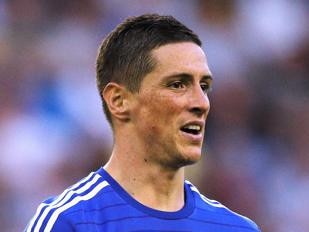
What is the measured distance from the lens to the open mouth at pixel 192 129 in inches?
127

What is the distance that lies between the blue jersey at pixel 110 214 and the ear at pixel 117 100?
0.22 m

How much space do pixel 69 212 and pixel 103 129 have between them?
3.68 m

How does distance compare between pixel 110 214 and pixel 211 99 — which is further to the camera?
pixel 211 99

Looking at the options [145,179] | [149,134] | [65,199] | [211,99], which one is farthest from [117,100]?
[211,99]

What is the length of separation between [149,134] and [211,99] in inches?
156

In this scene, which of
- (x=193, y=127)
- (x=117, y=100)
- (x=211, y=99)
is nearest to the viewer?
(x=193, y=127)

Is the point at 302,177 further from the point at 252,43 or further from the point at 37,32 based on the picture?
the point at 37,32

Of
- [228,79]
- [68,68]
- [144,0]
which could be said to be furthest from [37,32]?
[228,79]

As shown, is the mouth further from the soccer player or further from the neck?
the neck

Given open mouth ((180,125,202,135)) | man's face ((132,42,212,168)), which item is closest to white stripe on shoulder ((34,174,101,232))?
man's face ((132,42,212,168))

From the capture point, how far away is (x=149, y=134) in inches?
129

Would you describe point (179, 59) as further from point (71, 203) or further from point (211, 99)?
point (211, 99)

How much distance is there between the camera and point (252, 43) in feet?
25.3

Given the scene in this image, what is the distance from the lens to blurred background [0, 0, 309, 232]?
6.62 meters
